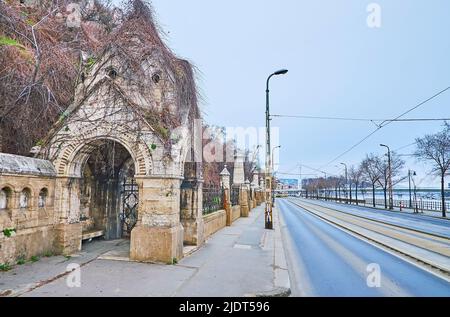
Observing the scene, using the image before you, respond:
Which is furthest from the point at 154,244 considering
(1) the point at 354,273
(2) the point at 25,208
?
(1) the point at 354,273

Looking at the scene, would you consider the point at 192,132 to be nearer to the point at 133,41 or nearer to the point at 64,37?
the point at 133,41

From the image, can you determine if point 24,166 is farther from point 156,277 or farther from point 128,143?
point 156,277

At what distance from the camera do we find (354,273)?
24.3 ft

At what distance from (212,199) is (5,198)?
30.7 ft

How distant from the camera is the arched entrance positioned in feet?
32.6

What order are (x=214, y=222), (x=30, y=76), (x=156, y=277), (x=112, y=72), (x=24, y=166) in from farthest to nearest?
(x=214, y=222) < (x=30, y=76) < (x=112, y=72) < (x=24, y=166) < (x=156, y=277)

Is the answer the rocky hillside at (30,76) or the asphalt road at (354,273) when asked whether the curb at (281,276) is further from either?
the rocky hillside at (30,76)

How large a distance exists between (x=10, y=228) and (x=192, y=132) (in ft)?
17.8

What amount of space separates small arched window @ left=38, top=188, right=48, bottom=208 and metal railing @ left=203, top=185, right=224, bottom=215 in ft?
21.5

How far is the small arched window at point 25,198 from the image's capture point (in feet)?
23.0

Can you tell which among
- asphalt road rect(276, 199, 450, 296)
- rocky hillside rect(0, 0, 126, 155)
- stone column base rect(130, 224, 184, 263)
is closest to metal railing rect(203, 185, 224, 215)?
asphalt road rect(276, 199, 450, 296)

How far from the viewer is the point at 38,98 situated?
8680mm

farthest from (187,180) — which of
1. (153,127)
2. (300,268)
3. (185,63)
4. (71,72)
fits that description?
(71,72)

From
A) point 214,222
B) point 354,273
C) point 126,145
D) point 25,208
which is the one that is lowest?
point 354,273
